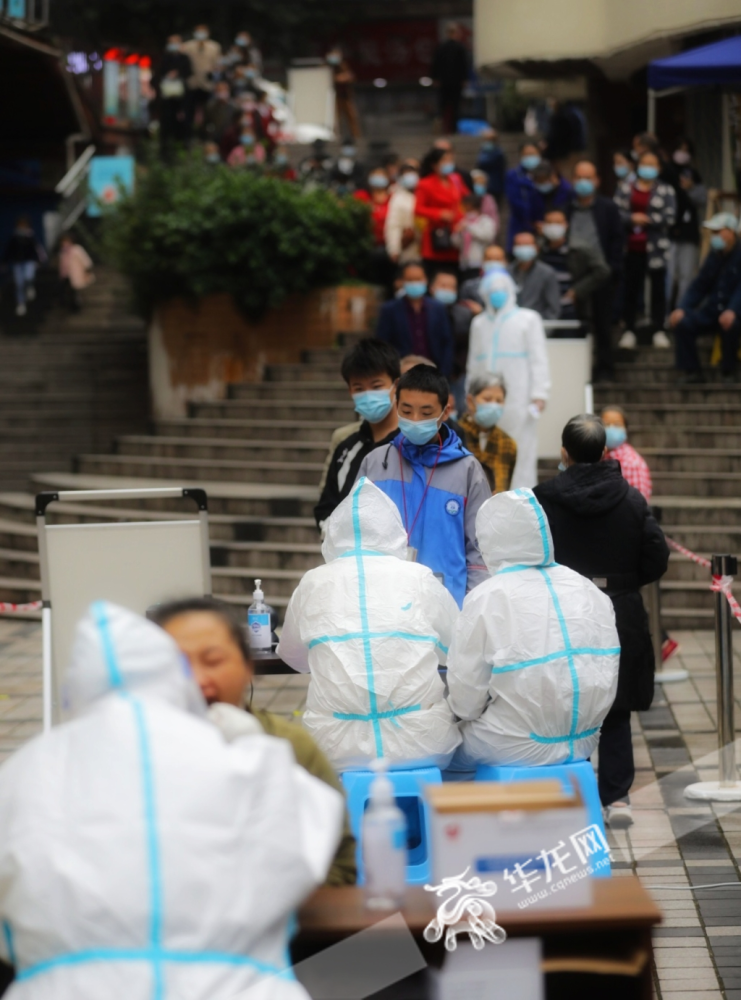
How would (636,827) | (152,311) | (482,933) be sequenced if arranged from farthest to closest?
(152,311) → (636,827) → (482,933)

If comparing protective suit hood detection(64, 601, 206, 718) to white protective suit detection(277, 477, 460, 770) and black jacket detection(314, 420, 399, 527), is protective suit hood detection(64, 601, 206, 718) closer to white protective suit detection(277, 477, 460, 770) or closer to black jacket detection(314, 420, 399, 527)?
white protective suit detection(277, 477, 460, 770)

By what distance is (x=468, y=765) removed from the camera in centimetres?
477

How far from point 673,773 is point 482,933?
4037 millimetres

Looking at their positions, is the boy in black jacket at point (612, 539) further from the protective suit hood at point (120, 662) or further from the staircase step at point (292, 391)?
the staircase step at point (292, 391)

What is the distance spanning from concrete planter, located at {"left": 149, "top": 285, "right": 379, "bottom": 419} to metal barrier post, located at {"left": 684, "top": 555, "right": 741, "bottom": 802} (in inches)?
332

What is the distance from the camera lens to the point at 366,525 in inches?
181

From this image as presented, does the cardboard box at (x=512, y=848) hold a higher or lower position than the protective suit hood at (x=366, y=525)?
lower

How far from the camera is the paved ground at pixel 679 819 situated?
471 centimetres

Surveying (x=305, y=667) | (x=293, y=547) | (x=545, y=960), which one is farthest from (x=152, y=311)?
(x=545, y=960)

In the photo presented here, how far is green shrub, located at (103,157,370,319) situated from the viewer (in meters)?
14.4

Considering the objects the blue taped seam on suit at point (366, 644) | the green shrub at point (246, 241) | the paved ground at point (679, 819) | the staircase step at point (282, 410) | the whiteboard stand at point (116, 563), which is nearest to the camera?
the blue taped seam on suit at point (366, 644)

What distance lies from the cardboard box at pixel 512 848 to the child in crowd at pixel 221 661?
0.28 metres

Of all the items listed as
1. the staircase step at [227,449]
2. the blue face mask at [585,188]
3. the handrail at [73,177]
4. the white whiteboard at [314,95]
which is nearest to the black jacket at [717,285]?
the blue face mask at [585,188]

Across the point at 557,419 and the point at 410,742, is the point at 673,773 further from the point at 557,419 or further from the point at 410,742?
the point at 557,419
